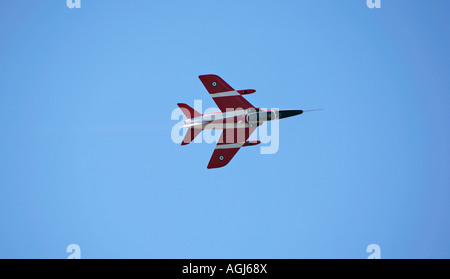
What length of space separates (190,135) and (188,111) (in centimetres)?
295

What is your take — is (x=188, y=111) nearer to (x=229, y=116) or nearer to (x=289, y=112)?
(x=229, y=116)

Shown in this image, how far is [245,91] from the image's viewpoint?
200 feet

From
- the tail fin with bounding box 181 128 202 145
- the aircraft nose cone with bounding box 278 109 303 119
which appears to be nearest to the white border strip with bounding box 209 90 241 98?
the tail fin with bounding box 181 128 202 145

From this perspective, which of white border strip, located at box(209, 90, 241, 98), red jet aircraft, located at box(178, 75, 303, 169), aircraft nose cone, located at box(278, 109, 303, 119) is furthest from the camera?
white border strip, located at box(209, 90, 241, 98)

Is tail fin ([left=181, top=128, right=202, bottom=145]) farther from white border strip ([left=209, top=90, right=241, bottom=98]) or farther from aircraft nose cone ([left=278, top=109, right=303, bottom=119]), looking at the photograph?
aircraft nose cone ([left=278, top=109, right=303, bottom=119])

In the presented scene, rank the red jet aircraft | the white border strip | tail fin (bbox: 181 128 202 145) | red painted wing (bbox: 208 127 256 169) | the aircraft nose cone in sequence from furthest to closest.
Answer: red painted wing (bbox: 208 127 256 169) → the white border strip → the aircraft nose cone → tail fin (bbox: 181 128 202 145) → the red jet aircraft

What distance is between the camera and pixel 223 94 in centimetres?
5953

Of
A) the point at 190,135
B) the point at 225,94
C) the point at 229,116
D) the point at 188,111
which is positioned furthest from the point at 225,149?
the point at 225,94

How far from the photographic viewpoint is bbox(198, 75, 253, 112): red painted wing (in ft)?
195

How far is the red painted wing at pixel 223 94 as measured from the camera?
5941 centimetres
